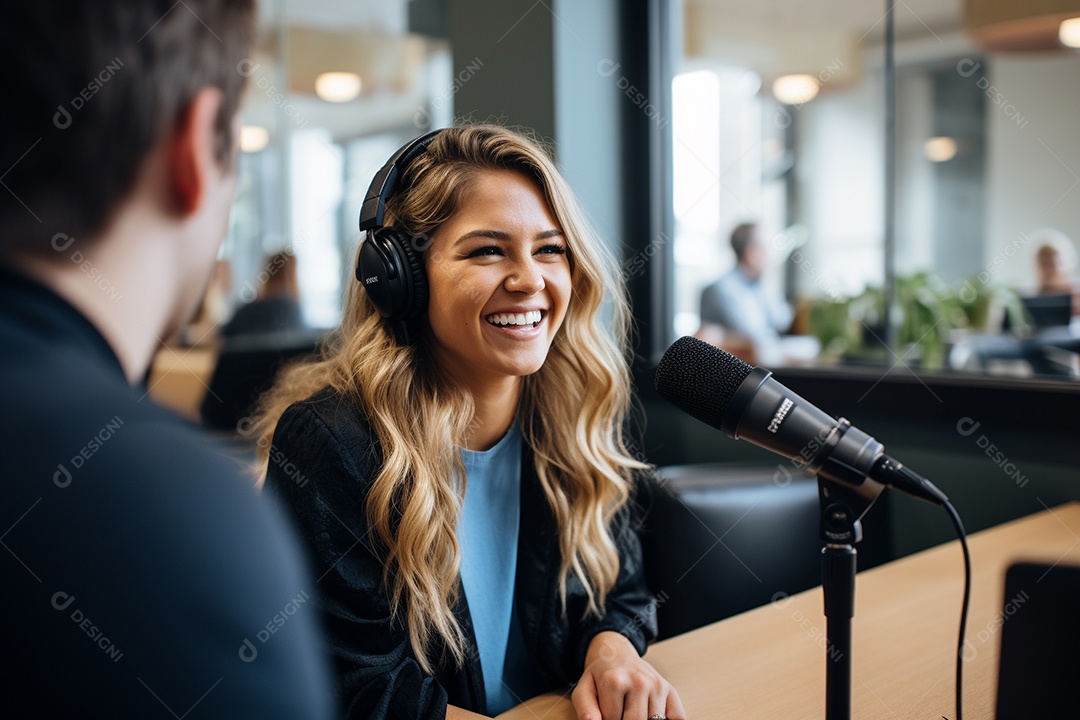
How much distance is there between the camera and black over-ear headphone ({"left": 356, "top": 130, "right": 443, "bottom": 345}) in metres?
1.19

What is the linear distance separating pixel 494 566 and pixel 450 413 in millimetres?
236

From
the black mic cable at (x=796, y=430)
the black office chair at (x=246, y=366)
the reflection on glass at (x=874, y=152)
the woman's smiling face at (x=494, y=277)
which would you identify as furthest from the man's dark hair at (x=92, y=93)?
the reflection on glass at (x=874, y=152)

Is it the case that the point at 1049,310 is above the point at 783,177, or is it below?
below

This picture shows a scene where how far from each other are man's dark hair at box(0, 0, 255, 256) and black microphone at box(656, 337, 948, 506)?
0.52 meters

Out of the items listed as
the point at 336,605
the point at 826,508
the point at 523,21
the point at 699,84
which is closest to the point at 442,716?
the point at 336,605

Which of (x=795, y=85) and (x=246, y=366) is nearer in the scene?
(x=246, y=366)

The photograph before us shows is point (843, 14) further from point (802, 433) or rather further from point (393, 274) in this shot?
point (802, 433)

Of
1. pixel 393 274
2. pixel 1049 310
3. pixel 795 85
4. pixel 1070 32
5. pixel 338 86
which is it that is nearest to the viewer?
pixel 393 274

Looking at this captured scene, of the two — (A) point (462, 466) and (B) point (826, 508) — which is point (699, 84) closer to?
(A) point (462, 466)

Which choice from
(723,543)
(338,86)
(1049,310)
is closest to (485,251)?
(723,543)

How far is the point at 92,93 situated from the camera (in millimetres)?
343

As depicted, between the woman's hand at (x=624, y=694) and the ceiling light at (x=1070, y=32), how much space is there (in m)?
3.33

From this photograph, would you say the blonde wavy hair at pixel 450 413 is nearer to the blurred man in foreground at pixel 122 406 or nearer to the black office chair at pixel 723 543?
the black office chair at pixel 723 543

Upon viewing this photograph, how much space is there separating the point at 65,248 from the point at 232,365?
4.24 m
